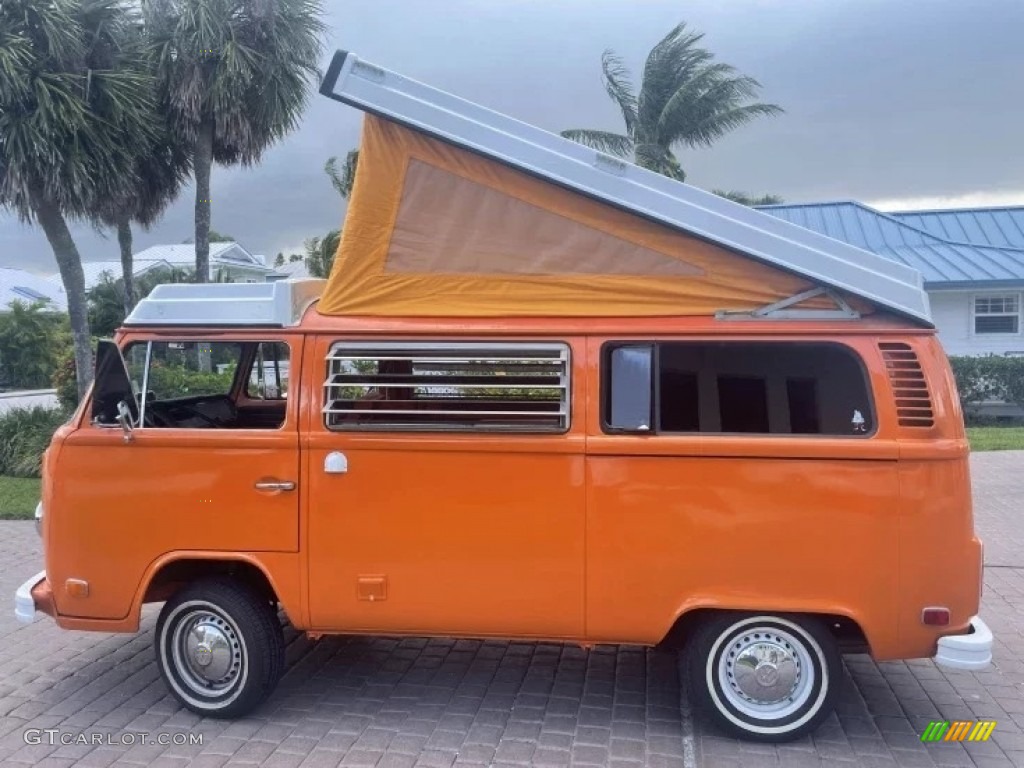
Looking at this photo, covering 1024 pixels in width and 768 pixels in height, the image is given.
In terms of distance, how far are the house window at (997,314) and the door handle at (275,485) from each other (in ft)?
62.7

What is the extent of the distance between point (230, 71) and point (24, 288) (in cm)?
4123

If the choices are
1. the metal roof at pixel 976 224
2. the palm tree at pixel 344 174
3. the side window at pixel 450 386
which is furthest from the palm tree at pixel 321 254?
the side window at pixel 450 386

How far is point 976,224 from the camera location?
72.4 ft

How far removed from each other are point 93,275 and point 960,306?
42.8 metres

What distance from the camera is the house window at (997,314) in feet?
64.3

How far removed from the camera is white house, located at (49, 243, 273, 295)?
41.8 metres

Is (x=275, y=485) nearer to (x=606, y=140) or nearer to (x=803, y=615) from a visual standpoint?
(x=803, y=615)

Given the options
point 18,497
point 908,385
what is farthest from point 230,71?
point 908,385

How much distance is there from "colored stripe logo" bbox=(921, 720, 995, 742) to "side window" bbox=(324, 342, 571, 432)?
8.00 feet

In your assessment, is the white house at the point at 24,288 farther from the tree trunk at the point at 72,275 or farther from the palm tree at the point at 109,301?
the tree trunk at the point at 72,275

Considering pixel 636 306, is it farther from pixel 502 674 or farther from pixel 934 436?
pixel 502 674

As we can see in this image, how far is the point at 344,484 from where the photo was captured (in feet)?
14.5

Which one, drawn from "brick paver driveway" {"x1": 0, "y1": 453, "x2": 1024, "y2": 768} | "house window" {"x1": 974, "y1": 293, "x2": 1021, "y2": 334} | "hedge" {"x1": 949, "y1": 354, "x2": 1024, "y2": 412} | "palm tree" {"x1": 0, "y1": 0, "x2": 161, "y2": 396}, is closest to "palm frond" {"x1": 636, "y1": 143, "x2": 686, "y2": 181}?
→ "house window" {"x1": 974, "y1": 293, "x2": 1021, "y2": 334}

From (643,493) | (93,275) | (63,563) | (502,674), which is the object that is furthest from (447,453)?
(93,275)
